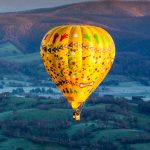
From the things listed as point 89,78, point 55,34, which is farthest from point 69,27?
point 89,78

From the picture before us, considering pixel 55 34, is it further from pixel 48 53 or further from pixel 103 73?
pixel 103 73

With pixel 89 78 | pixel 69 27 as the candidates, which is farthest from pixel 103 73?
pixel 69 27

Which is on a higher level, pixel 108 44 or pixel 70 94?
pixel 108 44

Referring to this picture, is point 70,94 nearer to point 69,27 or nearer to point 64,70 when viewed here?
point 64,70
